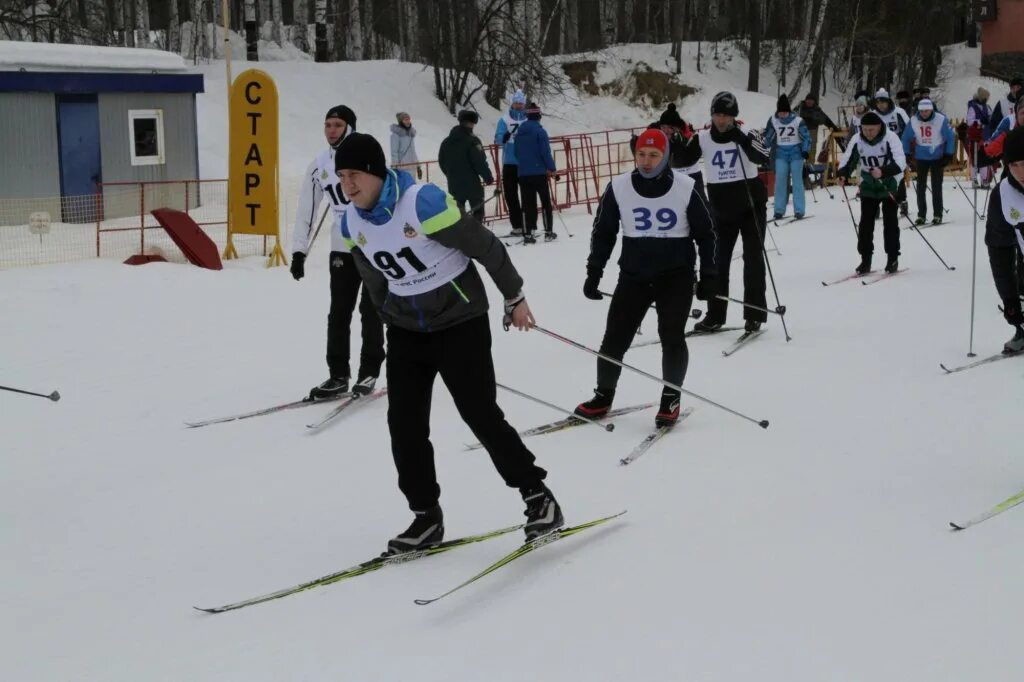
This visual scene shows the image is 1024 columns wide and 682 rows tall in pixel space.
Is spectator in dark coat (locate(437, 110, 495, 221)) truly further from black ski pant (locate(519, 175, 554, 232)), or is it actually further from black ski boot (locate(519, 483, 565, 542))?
black ski boot (locate(519, 483, 565, 542))

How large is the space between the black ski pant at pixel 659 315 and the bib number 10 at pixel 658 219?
253mm

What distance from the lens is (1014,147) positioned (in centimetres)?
509

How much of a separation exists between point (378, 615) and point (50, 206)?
13350mm

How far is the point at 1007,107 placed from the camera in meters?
16.4

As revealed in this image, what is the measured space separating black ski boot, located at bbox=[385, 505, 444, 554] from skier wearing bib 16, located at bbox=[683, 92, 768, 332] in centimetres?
492

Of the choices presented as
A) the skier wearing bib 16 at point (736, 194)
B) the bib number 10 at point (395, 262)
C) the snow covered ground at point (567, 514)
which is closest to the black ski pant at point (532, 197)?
the snow covered ground at point (567, 514)

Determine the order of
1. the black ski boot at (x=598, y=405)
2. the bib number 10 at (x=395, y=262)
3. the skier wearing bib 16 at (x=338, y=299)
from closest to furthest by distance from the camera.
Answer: the bib number 10 at (x=395, y=262) < the black ski boot at (x=598, y=405) < the skier wearing bib 16 at (x=338, y=299)

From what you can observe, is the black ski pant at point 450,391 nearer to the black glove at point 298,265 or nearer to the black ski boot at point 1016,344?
the black glove at point 298,265

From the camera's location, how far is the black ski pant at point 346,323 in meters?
7.57

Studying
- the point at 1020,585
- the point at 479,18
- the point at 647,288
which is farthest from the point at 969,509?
the point at 479,18

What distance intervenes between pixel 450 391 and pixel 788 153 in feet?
41.6

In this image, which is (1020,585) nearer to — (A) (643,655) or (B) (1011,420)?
(A) (643,655)

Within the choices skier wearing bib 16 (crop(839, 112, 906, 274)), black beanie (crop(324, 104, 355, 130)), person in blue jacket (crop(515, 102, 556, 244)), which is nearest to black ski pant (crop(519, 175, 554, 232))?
person in blue jacket (crop(515, 102, 556, 244))

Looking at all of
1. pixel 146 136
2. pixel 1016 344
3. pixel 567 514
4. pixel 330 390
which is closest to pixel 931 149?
pixel 1016 344
